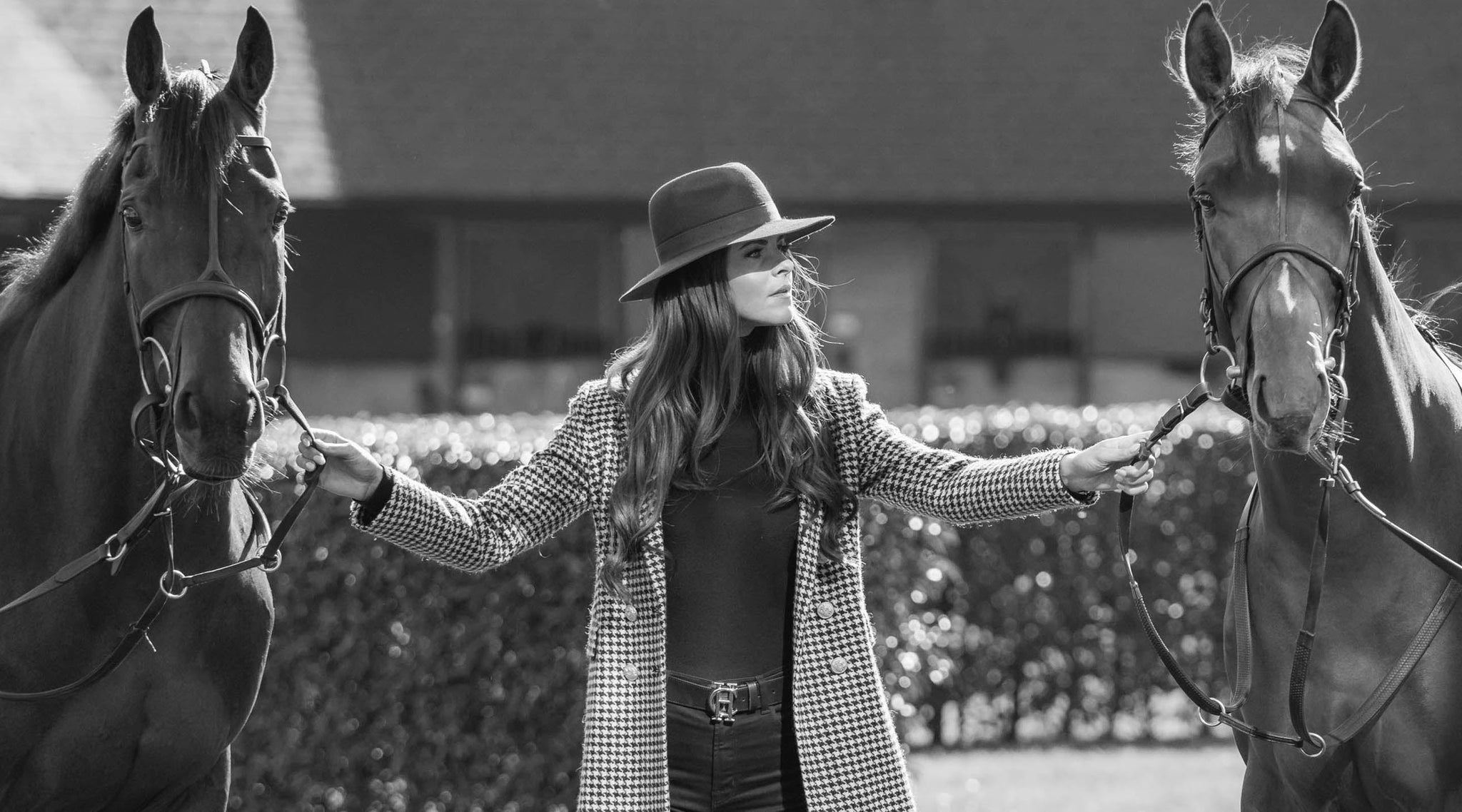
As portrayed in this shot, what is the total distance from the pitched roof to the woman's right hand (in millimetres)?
10864

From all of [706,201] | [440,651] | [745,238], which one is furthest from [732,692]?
[440,651]

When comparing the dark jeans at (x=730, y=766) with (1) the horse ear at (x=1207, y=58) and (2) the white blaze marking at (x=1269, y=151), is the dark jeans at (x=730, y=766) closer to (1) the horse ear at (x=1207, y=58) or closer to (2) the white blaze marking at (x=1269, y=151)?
(2) the white blaze marking at (x=1269, y=151)

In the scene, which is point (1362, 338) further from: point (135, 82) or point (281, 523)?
point (135, 82)

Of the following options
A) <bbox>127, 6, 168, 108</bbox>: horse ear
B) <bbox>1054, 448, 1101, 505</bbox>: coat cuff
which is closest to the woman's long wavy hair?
<bbox>1054, 448, 1101, 505</bbox>: coat cuff

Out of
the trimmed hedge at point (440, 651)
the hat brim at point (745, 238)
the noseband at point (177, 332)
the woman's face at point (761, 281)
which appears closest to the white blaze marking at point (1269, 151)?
the hat brim at point (745, 238)

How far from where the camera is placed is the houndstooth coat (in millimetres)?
3420

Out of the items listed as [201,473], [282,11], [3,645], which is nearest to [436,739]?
[3,645]

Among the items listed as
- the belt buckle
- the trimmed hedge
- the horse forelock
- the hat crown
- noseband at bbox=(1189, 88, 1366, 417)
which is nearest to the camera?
noseband at bbox=(1189, 88, 1366, 417)

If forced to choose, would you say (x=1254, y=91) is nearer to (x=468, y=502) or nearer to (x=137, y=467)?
(x=468, y=502)

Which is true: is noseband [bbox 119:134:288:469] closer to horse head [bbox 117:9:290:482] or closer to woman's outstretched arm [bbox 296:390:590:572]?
horse head [bbox 117:9:290:482]

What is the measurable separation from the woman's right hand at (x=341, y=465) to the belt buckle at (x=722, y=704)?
849mm

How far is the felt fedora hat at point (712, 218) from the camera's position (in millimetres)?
3584

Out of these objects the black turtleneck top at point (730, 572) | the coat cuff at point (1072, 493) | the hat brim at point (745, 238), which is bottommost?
the black turtleneck top at point (730, 572)

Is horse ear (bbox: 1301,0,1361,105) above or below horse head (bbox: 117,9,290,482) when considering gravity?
above
